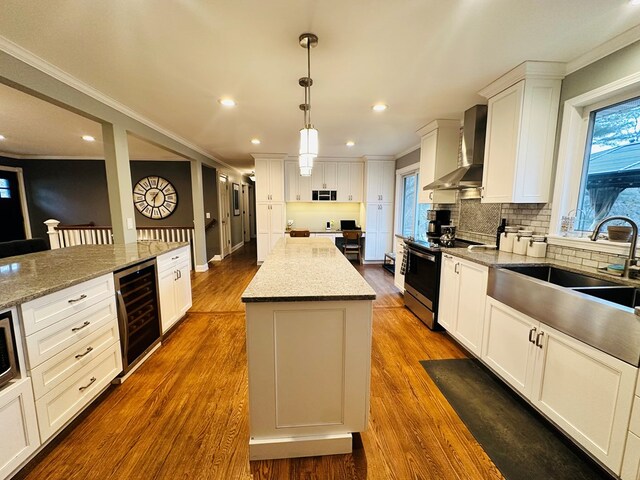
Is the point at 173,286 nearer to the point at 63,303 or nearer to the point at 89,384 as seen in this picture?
the point at 89,384

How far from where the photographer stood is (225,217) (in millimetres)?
6801

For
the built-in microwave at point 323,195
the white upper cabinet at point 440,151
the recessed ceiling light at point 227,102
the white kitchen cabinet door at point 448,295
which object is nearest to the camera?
the white kitchen cabinet door at point 448,295

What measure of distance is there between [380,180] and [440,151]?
96.3 inches

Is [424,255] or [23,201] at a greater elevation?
[23,201]

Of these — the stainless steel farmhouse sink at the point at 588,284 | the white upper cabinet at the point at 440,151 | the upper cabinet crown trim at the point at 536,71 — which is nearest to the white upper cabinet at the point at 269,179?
the white upper cabinet at the point at 440,151

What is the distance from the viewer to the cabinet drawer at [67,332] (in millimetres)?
1341

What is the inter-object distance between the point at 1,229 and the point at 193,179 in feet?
14.8

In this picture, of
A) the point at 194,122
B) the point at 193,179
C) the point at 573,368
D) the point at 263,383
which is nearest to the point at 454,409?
the point at 573,368

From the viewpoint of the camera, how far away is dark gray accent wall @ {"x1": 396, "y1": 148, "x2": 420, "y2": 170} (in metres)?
4.97

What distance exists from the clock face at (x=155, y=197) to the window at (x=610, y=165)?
280 inches

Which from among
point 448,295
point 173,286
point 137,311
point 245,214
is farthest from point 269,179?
point 448,295

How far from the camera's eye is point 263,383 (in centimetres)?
138

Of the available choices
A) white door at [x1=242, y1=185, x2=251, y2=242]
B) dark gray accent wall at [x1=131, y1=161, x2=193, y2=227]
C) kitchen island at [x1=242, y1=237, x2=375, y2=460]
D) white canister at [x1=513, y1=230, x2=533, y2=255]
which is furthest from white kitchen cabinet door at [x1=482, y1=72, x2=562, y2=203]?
white door at [x1=242, y1=185, x2=251, y2=242]

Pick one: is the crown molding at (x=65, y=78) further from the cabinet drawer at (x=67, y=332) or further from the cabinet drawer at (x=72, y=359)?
the cabinet drawer at (x=72, y=359)
